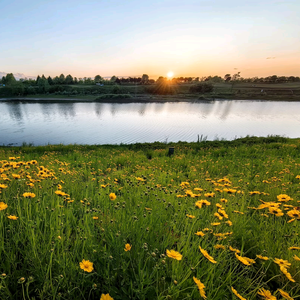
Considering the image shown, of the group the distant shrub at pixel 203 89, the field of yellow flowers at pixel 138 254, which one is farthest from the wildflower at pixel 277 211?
the distant shrub at pixel 203 89

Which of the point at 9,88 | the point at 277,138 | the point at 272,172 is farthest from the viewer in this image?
the point at 9,88

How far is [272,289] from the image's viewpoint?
154cm

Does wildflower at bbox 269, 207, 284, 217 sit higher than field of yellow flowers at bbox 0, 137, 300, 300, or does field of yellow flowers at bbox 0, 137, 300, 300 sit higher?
wildflower at bbox 269, 207, 284, 217

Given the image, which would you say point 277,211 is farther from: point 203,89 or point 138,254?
point 203,89

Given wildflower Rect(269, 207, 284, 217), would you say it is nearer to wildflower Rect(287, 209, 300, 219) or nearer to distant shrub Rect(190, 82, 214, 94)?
wildflower Rect(287, 209, 300, 219)

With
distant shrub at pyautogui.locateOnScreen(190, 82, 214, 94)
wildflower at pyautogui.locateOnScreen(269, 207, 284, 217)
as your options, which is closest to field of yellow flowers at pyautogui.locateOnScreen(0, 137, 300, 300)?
wildflower at pyautogui.locateOnScreen(269, 207, 284, 217)

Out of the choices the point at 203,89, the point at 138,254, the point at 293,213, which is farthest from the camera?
the point at 203,89

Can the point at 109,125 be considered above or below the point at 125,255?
below

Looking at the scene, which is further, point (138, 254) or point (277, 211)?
point (277, 211)

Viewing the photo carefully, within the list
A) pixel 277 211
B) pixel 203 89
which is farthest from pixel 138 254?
pixel 203 89

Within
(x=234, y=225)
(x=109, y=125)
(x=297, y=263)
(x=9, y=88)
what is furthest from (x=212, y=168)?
(x=9, y=88)

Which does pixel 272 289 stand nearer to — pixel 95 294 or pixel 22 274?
pixel 95 294

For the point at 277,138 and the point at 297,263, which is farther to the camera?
the point at 277,138

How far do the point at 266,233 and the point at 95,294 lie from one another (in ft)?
5.72
